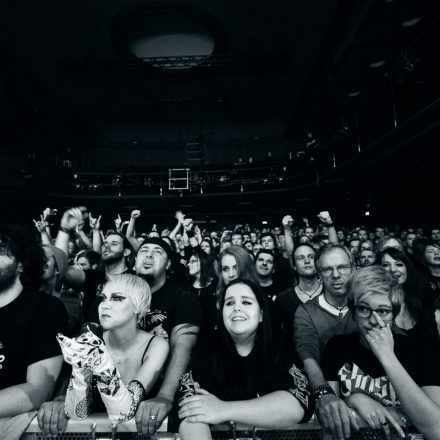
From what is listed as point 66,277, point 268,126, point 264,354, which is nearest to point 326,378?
point 264,354

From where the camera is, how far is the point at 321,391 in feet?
4.71

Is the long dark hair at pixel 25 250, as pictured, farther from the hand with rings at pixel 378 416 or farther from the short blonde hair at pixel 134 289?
the hand with rings at pixel 378 416

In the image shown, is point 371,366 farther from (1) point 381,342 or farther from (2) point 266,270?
(2) point 266,270

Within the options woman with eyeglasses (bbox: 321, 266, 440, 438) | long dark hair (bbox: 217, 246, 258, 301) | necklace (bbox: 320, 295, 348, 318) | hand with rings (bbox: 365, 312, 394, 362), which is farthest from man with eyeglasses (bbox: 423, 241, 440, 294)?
hand with rings (bbox: 365, 312, 394, 362)

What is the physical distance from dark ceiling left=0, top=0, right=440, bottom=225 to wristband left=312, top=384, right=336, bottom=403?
6328 millimetres

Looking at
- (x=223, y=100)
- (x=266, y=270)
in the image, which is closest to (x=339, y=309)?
(x=266, y=270)

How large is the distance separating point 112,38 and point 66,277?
31.8 ft

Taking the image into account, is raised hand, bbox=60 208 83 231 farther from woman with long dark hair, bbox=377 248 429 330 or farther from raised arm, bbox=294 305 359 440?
woman with long dark hair, bbox=377 248 429 330

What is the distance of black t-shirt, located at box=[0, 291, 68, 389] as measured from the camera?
1.42 m

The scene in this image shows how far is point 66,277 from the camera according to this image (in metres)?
2.72

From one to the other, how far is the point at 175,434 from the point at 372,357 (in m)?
0.92

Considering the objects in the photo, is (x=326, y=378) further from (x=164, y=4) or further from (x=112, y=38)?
(x=112, y=38)

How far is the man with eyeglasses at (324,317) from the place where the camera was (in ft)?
5.33

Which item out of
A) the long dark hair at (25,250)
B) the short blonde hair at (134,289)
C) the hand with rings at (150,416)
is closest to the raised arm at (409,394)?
the hand with rings at (150,416)
